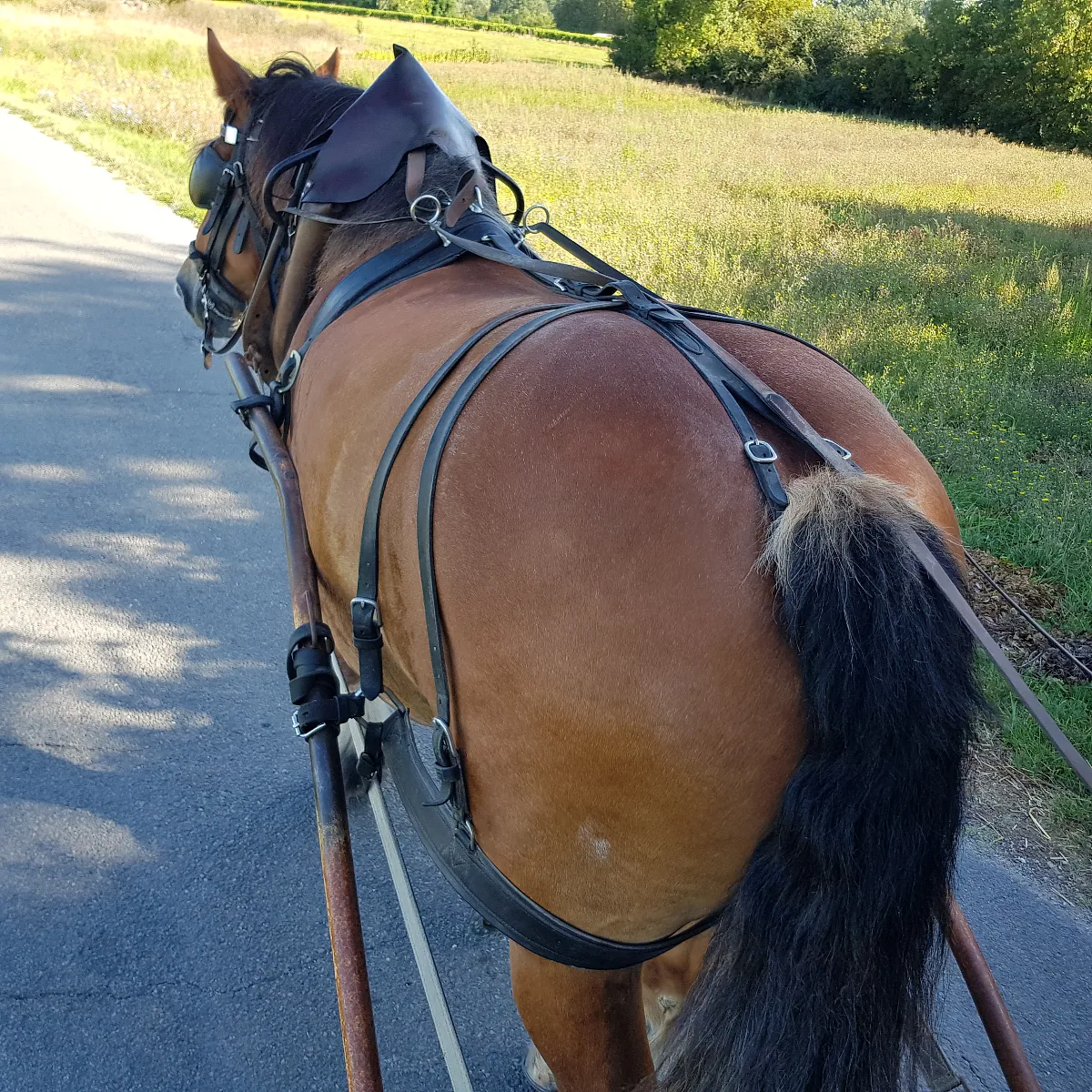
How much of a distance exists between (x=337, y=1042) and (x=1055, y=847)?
202 cm

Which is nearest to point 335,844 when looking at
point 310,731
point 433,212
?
point 310,731

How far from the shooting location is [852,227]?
30.8 ft

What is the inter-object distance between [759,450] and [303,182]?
65.2 inches

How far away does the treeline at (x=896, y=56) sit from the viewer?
80.7 feet

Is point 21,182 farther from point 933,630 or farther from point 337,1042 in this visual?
point 933,630

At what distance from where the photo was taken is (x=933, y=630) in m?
1.03

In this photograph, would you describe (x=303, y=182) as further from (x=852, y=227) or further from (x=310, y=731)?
(x=852, y=227)

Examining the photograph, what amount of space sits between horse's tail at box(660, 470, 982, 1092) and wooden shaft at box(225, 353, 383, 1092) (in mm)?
533

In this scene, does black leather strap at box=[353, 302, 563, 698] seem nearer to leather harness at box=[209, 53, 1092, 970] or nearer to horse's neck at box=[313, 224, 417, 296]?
leather harness at box=[209, 53, 1092, 970]

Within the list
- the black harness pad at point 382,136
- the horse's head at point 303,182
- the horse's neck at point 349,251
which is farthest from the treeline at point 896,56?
the horse's neck at point 349,251

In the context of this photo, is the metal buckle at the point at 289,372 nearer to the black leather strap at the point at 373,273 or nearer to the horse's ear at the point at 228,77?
the black leather strap at the point at 373,273

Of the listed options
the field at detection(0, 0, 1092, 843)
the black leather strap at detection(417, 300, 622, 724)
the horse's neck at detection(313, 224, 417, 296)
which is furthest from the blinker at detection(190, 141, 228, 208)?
the black leather strap at detection(417, 300, 622, 724)

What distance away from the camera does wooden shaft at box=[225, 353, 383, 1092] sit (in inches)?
54.4

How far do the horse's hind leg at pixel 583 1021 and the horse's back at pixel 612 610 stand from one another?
0.16 meters
